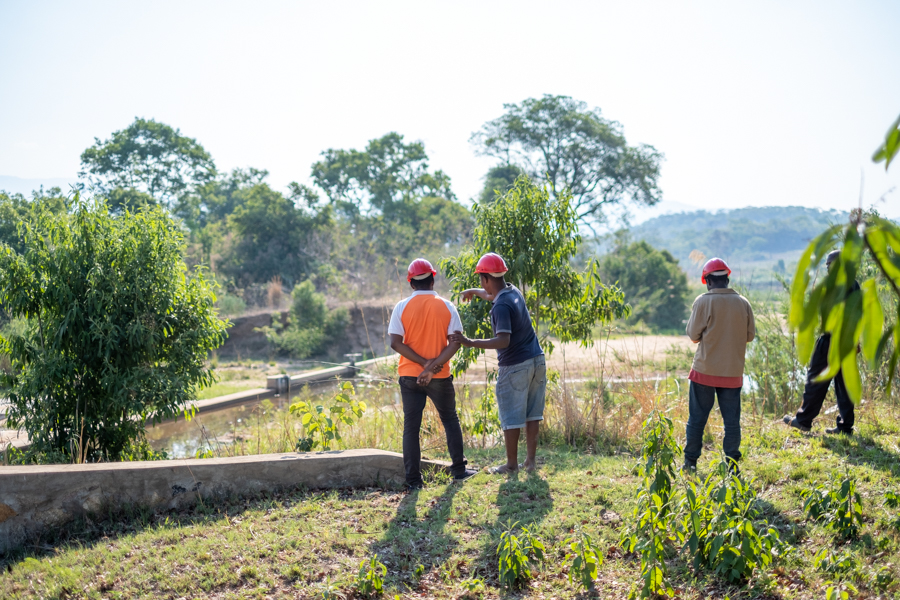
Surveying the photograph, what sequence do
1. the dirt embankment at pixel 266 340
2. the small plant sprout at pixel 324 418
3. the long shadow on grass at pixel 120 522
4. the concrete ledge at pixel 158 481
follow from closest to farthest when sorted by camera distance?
1. the long shadow on grass at pixel 120 522
2. the concrete ledge at pixel 158 481
3. the small plant sprout at pixel 324 418
4. the dirt embankment at pixel 266 340

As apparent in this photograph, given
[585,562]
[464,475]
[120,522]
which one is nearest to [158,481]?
[120,522]

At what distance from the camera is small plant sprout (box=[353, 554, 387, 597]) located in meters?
3.30

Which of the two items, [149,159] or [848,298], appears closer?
[848,298]

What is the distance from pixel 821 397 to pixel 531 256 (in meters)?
3.16

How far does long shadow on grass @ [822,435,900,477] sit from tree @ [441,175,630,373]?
228 centimetres

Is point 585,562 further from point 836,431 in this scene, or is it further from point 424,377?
point 836,431

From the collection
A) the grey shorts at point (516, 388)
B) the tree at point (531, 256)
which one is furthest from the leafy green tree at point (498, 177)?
the grey shorts at point (516, 388)

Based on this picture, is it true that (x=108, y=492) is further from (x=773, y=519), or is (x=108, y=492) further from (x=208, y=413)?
(x=208, y=413)

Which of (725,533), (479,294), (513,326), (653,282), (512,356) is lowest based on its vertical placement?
(725,533)

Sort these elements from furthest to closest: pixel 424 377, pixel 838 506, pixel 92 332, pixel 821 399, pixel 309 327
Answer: pixel 309 327 < pixel 821 399 < pixel 92 332 < pixel 424 377 < pixel 838 506

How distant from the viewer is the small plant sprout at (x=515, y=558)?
3357 mm

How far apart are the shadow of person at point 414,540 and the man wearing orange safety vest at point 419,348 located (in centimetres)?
47

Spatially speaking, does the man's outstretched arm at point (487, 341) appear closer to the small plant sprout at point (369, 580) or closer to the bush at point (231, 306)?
the small plant sprout at point (369, 580)

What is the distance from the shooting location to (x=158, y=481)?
4.80 metres
